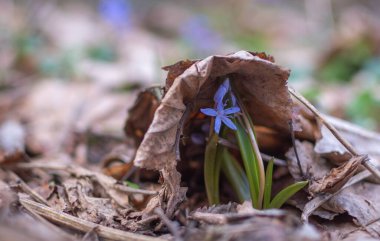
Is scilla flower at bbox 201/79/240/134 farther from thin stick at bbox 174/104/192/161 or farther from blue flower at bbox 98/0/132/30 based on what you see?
blue flower at bbox 98/0/132/30

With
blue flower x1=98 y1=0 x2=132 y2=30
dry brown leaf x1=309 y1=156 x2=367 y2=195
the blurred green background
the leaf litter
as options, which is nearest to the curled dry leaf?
the leaf litter

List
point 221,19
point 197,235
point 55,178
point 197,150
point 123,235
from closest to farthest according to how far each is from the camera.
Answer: point 197,235 < point 123,235 < point 197,150 < point 55,178 < point 221,19

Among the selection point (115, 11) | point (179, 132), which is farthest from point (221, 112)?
point (115, 11)

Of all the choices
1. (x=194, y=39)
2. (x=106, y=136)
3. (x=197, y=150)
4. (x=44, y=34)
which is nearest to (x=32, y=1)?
(x=44, y=34)

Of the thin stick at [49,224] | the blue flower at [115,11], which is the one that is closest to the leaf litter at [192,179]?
the thin stick at [49,224]

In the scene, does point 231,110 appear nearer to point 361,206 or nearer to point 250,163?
point 250,163

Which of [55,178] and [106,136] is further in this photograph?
[106,136]

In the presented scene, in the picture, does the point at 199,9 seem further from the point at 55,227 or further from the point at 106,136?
the point at 55,227
